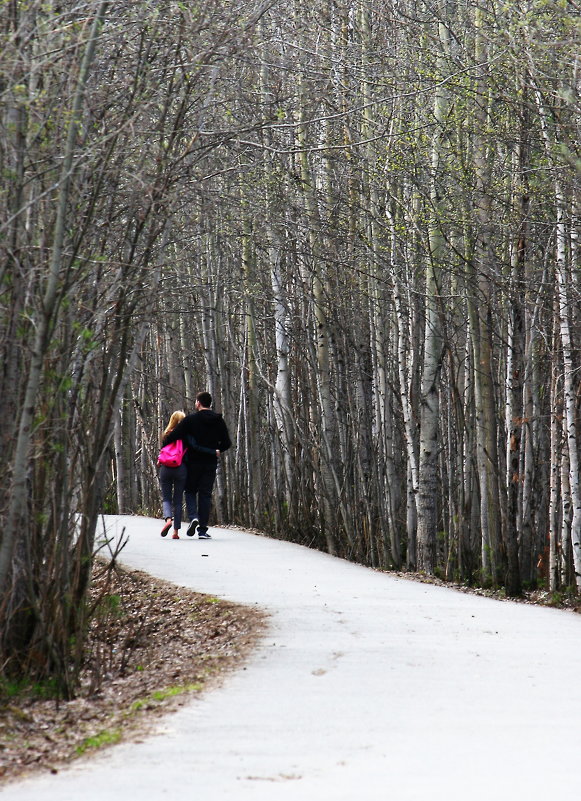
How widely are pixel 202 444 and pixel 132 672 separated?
277 inches

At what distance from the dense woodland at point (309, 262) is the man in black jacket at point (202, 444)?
129 centimetres

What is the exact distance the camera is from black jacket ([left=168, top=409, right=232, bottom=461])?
14336mm

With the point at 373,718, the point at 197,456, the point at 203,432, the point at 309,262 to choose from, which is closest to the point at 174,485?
the point at 197,456

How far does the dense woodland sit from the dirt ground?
32 centimetres

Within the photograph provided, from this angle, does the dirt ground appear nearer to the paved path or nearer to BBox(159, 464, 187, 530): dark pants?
the paved path

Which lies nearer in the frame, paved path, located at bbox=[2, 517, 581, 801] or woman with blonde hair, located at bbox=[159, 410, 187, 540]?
paved path, located at bbox=[2, 517, 581, 801]

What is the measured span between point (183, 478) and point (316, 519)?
7.69 feet

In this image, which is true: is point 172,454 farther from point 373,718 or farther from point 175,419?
point 373,718

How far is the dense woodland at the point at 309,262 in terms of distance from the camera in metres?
6.69

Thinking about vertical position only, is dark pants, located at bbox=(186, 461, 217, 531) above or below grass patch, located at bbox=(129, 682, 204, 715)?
above

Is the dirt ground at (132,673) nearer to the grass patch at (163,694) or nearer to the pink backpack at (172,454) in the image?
the grass patch at (163,694)

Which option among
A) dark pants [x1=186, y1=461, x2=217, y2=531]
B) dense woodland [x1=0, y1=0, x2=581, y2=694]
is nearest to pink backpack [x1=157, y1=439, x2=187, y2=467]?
dark pants [x1=186, y1=461, x2=217, y2=531]

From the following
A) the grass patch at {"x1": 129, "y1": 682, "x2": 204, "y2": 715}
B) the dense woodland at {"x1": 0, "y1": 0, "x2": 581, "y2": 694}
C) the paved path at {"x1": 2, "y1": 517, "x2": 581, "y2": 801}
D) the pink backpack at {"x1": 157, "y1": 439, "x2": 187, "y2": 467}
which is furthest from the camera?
the pink backpack at {"x1": 157, "y1": 439, "x2": 187, "y2": 467}

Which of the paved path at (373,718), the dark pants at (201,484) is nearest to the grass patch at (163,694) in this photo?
the paved path at (373,718)
